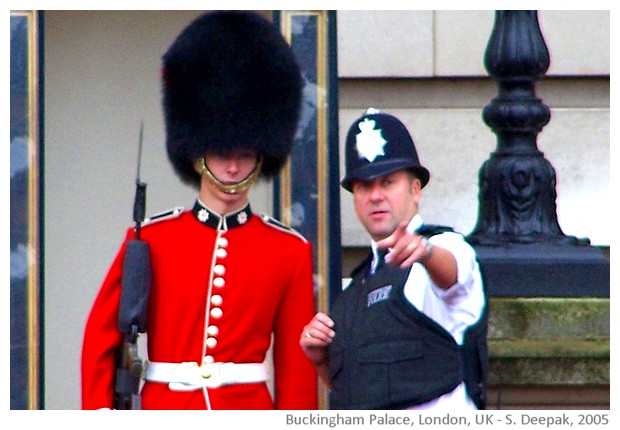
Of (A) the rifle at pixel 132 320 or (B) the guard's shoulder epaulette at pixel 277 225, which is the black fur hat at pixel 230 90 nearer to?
(B) the guard's shoulder epaulette at pixel 277 225

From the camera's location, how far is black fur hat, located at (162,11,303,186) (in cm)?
463

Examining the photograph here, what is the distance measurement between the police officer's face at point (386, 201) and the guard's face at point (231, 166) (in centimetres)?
48

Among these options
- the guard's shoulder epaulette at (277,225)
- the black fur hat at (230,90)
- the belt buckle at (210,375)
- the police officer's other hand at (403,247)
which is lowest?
the belt buckle at (210,375)

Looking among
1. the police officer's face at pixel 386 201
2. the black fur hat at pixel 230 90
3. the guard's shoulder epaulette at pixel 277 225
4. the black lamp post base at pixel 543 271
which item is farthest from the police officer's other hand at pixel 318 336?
the black lamp post base at pixel 543 271

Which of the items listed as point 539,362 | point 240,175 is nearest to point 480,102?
point 539,362

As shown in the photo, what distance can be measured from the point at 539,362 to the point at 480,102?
1.99m

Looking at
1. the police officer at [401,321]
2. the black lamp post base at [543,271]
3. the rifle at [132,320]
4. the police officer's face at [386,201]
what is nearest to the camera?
the police officer at [401,321]

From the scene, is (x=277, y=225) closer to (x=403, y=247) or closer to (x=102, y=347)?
(x=102, y=347)

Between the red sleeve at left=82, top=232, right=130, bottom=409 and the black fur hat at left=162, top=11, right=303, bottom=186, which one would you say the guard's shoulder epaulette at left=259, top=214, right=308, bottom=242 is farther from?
the red sleeve at left=82, top=232, right=130, bottom=409

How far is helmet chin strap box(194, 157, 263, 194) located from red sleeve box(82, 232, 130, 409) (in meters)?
0.33

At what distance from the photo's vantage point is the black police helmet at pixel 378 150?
412 centimetres
